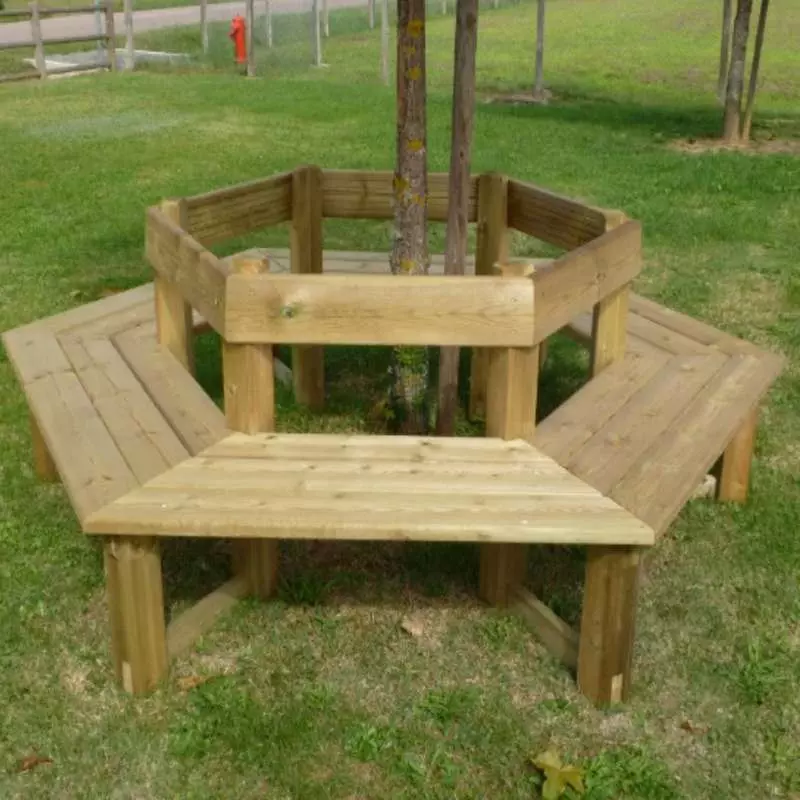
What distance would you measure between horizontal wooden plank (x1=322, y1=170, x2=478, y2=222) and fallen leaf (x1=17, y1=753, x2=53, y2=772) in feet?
10.0

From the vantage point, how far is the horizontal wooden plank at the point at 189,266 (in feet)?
13.0

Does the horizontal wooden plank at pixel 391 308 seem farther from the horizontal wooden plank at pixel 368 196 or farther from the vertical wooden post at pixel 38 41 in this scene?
the vertical wooden post at pixel 38 41

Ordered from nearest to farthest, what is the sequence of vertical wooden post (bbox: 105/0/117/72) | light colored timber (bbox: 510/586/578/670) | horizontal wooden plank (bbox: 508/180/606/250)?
light colored timber (bbox: 510/586/578/670) < horizontal wooden plank (bbox: 508/180/606/250) < vertical wooden post (bbox: 105/0/117/72)

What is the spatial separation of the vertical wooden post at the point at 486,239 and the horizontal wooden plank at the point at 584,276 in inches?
36.2

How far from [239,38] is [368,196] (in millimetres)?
16144

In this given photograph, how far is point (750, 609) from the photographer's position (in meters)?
4.39

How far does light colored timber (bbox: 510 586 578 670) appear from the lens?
4.01 meters

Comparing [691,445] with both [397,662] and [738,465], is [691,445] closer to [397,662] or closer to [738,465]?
[738,465]

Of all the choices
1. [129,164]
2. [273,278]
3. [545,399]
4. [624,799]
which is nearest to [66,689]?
[273,278]

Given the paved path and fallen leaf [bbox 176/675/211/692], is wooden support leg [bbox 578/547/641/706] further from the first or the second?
the paved path

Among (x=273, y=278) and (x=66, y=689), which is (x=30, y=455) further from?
(x=273, y=278)

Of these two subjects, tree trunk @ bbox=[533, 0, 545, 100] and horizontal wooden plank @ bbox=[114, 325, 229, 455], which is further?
tree trunk @ bbox=[533, 0, 545, 100]

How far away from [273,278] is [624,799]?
1917 mm

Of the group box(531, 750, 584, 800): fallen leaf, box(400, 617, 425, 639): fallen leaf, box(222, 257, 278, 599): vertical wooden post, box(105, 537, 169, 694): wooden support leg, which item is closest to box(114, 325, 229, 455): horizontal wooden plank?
box(222, 257, 278, 599): vertical wooden post
